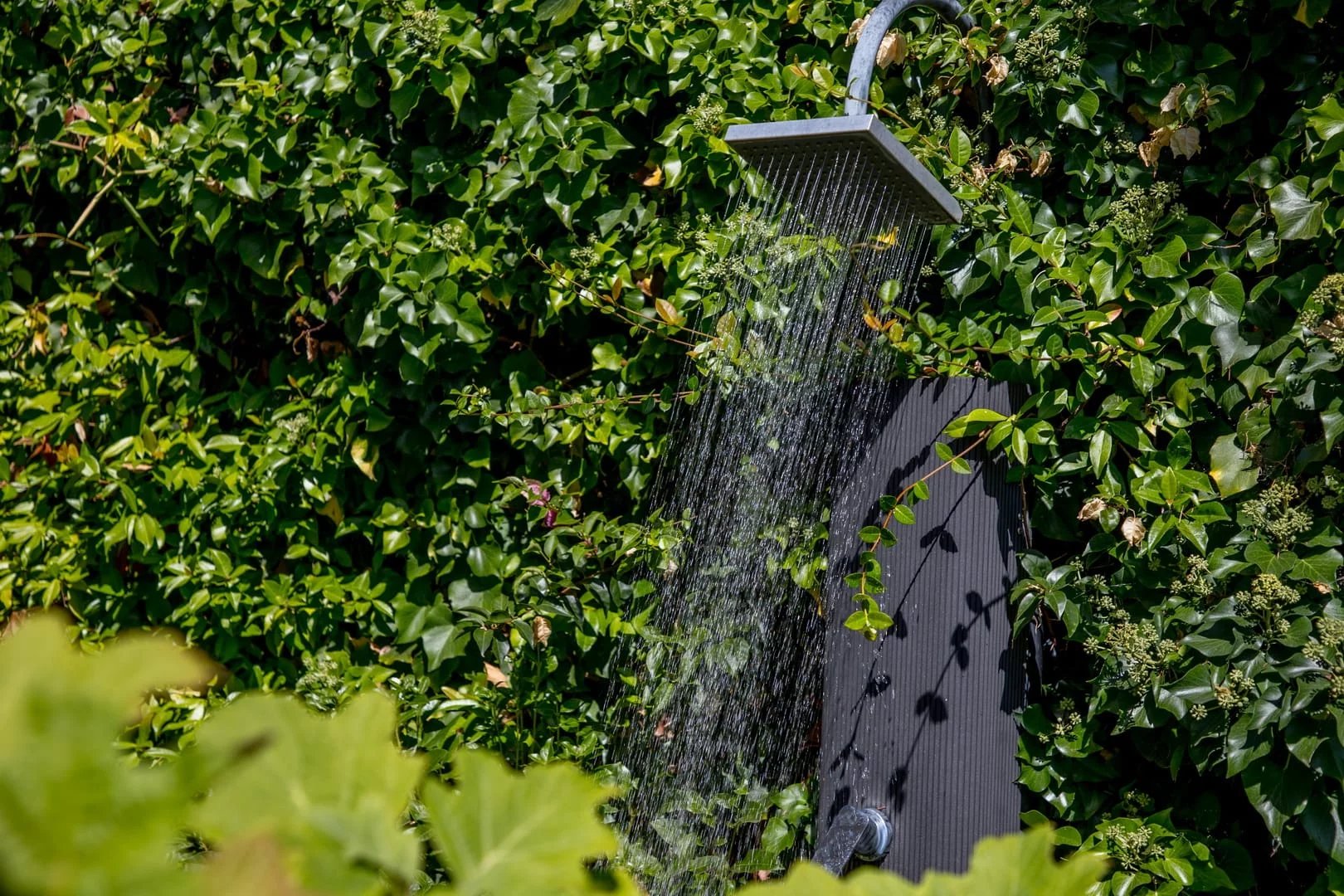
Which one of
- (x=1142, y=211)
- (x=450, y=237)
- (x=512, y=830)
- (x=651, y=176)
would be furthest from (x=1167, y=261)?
(x=512, y=830)

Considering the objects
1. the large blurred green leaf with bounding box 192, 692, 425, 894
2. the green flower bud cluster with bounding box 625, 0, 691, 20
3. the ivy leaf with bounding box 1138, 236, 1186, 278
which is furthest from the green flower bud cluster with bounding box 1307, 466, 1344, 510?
the large blurred green leaf with bounding box 192, 692, 425, 894

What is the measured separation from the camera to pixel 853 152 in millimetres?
1485

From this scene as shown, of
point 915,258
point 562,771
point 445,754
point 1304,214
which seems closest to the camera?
point 562,771

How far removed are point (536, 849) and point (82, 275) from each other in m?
2.88

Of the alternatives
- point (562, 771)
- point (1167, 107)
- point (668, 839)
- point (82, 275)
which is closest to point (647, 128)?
point (1167, 107)

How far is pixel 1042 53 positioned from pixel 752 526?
0.90 m

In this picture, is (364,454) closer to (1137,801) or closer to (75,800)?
(1137,801)

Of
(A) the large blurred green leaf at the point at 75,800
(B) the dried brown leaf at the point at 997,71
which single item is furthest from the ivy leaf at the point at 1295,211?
(A) the large blurred green leaf at the point at 75,800

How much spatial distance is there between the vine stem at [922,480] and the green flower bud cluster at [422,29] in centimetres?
122

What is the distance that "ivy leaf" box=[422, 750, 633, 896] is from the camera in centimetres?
42

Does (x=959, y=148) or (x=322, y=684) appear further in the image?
(x=322, y=684)

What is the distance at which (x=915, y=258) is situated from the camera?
187cm

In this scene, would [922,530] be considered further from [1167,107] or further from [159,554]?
[159,554]

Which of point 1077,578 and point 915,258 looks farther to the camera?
point 915,258
